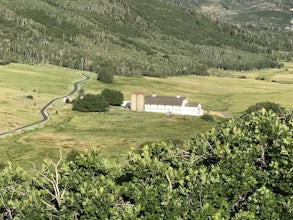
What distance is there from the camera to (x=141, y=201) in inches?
1407

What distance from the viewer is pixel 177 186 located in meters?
39.9

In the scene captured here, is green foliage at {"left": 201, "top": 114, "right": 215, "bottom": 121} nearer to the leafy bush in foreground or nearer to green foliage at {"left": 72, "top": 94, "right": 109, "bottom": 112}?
green foliage at {"left": 72, "top": 94, "right": 109, "bottom": 112}

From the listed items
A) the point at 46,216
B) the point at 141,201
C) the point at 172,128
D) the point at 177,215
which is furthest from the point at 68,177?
the point at 172,128

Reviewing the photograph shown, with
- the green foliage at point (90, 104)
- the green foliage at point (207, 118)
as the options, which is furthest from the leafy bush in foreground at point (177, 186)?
the green foliage at point (90, 104)

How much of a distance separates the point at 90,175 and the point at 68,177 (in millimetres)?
2025

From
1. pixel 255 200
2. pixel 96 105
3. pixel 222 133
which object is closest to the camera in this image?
pixel 255 200

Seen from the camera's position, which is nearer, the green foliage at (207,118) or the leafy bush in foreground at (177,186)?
the leafy bush in foreground at (177,186)

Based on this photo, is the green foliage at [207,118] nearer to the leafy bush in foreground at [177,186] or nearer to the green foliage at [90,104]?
the green foliage at [90,104]

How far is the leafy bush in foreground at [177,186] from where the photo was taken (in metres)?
34.4

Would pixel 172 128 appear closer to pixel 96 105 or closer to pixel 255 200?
pixel 96 105

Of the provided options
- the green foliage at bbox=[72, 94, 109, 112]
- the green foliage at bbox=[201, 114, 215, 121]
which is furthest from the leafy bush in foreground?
the green foliage at bbox=[72, 94, 109, 112]

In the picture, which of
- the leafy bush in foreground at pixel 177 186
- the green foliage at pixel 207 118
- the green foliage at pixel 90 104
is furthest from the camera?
the green foliage at pixel 90 104

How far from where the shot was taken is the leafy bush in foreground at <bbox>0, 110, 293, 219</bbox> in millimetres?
34406

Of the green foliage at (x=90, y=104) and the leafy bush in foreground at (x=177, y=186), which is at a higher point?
the leafy bush in foreground at (x=177, y=186)
